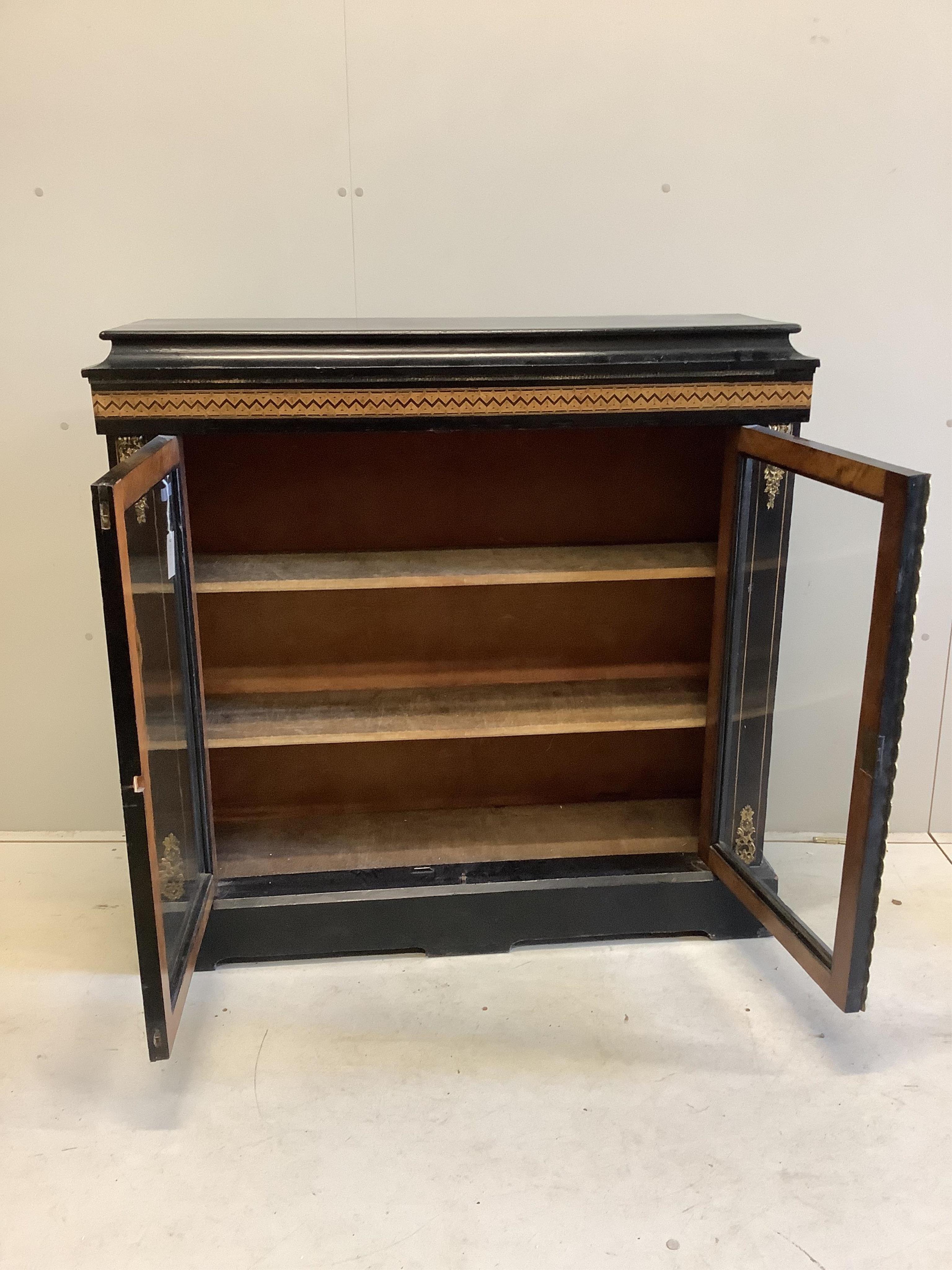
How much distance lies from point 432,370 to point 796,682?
0.93 meters

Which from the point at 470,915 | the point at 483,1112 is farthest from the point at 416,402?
the point at 483,1112

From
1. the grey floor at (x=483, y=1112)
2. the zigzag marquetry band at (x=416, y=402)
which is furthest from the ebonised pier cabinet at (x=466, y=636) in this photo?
the grey floor at (x=483, y=1112)

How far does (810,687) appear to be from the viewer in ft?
6.32

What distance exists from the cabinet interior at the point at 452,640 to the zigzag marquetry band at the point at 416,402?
15 cm

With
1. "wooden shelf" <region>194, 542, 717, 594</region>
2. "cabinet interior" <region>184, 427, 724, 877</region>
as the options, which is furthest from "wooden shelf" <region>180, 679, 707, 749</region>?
"wooden shelf" <region>194, 542, 717, 594</region>

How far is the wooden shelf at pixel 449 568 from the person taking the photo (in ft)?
6.32

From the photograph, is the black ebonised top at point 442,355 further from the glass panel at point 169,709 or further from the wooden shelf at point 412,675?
the wooden shelf at point 412,675

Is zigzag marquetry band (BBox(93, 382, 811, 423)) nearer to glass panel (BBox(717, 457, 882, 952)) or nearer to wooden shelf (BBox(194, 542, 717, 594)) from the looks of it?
glass panel (BBox(717, 457, 882, 952))

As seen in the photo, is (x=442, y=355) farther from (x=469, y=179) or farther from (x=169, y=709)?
(x=169, y=709)

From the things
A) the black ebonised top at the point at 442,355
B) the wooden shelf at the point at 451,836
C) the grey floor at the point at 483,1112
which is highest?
the black ebonised top at the point at 442,355

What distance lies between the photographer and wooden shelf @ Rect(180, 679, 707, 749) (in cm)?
201

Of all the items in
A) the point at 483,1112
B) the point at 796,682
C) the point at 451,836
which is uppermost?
the point at 796,682

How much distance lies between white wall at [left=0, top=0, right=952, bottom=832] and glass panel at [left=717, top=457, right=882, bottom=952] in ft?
1.79

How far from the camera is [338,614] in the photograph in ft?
7.13
